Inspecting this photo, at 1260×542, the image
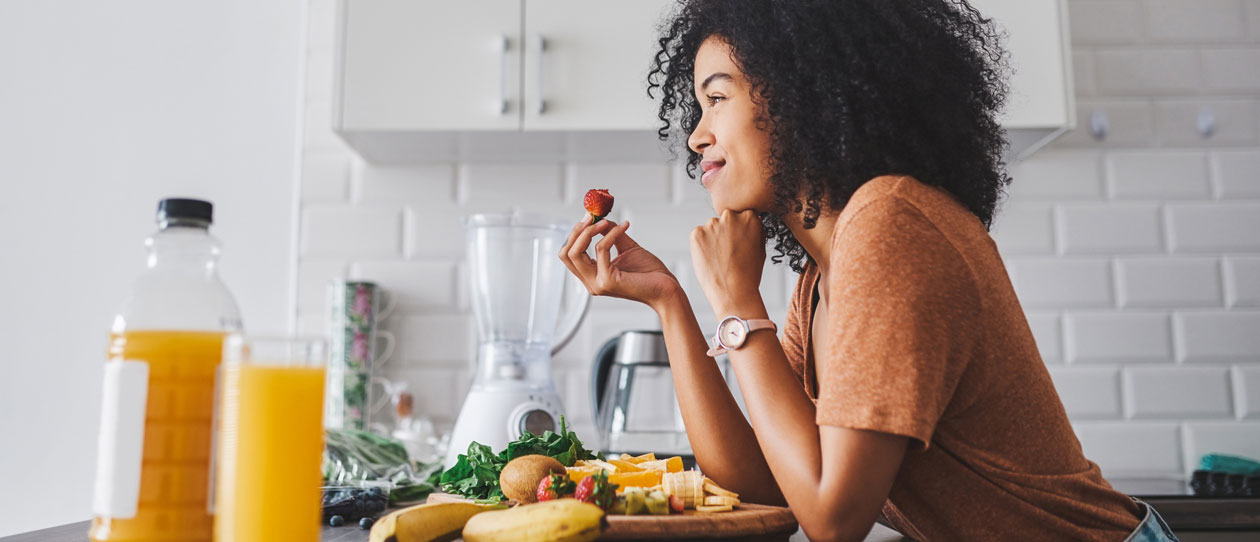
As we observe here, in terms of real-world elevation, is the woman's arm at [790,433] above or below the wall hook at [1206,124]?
below

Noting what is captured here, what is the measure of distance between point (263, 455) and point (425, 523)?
0.64 ft

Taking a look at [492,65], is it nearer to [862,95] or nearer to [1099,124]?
[862,95]

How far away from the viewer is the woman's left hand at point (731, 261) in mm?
1050

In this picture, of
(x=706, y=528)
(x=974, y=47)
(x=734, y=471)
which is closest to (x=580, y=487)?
(x=706, y=528)

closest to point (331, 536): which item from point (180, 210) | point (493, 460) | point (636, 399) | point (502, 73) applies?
point (493, 460)

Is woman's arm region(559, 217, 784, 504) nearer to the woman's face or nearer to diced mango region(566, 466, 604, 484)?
the woman's face

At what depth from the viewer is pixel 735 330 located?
101 centimetres

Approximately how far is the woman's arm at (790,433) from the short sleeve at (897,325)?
0.11ft

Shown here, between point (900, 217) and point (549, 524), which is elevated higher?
point (900, 217)

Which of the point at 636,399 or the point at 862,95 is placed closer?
the point at 862,95

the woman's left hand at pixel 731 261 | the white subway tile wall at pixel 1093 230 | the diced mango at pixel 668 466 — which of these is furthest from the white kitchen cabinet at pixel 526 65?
the diced mango at pixel 668 466

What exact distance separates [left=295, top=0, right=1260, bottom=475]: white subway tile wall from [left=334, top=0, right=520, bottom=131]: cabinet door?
0.29 m

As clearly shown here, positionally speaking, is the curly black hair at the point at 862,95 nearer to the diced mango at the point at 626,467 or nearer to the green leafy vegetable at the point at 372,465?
the diced mango at the point at 626,467

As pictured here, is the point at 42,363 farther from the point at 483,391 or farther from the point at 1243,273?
the point at 1243,273
